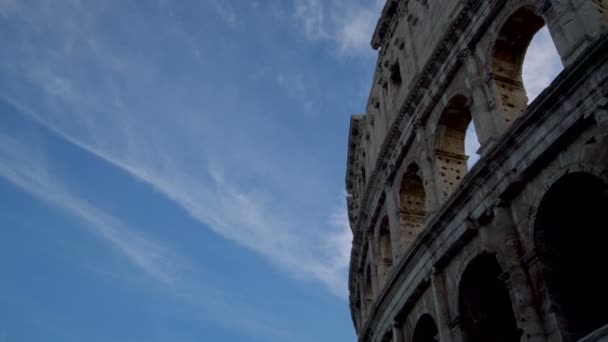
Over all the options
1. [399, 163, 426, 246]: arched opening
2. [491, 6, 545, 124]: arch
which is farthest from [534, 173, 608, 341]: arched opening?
[399, 163, 426, 246]: arched opening

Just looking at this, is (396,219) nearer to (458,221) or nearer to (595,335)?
(458,221)

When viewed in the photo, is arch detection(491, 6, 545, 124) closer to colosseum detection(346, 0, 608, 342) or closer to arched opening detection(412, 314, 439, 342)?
colosseum detection(346, 0, 608, 342)

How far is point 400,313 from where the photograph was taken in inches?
550

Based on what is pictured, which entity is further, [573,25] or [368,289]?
[368,289]

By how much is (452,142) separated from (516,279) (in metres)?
5.21

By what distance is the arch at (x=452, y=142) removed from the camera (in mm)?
13938

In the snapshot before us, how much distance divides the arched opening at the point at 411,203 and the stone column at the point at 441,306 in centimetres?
336

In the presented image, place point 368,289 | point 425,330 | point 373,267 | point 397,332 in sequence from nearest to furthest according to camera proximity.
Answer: point 425,330
point 397,332
point 373,267
point 368,289

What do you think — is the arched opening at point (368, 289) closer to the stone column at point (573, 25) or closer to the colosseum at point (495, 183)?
the colosseum at point (495, 183)

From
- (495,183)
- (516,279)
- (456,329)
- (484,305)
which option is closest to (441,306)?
(456,329)

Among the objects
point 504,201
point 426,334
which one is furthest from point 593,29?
point 426,334

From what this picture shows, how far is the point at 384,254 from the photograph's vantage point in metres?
17.9

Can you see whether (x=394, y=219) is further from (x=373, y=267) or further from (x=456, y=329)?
(x=456, y=329)

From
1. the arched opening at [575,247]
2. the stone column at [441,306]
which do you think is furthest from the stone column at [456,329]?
the arched opening at [575,247]
